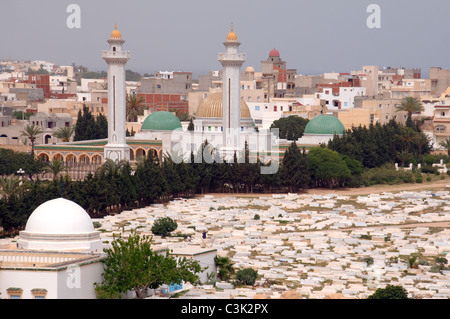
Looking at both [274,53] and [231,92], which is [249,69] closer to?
[274,53]

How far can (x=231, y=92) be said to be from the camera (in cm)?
8081

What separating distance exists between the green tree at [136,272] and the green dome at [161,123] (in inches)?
2055

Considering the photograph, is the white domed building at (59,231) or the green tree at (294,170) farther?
the green tree at (294,170)

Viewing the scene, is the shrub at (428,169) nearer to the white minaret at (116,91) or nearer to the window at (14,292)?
the white minaret at (116,91)

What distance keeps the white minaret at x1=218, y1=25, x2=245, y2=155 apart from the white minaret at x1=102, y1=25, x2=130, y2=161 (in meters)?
7.07

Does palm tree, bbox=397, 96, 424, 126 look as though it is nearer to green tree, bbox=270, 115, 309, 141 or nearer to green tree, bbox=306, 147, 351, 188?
green tree, bbox=270, 115, 309, 141

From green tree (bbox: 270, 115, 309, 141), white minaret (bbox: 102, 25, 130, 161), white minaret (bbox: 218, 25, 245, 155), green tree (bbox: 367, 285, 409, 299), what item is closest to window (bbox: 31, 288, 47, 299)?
green tree (bbox: 367, 285, 409, 299)

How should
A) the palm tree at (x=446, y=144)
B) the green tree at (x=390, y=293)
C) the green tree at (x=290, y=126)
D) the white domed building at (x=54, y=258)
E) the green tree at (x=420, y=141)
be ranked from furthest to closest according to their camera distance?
the green tree at (x=290, y=126), the palm tree at (x=446, y=144), the green tree at (x=420, y=141), the green tree at (x=390, y=293), the white domed building at (x=54, y=258)

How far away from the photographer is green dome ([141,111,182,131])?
9156cm

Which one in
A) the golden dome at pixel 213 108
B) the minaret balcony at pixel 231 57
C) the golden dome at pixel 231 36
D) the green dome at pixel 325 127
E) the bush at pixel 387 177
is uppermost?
the golden dome at pixel 231 36

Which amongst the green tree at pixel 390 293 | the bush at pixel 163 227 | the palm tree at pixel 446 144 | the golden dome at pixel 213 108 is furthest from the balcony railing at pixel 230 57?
the green tree at pixel 390 293

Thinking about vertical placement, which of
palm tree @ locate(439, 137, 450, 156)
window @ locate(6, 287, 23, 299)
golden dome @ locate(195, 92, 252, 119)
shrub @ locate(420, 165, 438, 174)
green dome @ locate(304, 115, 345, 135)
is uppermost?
golden dome @ locate(195, 92, 252, 119)

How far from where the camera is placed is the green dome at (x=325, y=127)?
3533 inches
